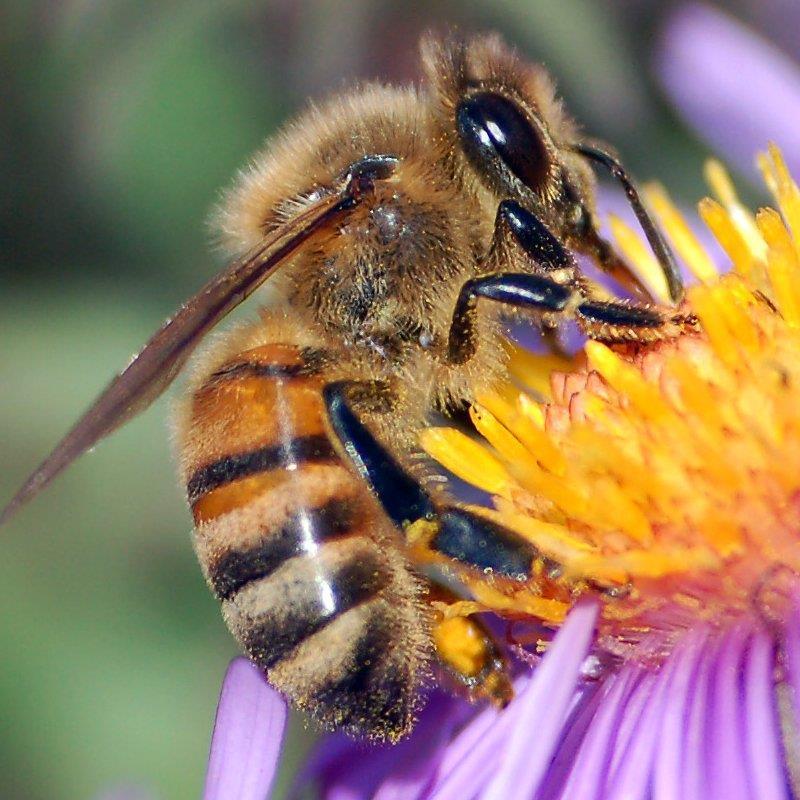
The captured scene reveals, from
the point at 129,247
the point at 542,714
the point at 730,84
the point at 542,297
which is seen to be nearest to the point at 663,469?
the point at 542,297

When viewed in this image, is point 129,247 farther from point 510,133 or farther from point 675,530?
point 675,530

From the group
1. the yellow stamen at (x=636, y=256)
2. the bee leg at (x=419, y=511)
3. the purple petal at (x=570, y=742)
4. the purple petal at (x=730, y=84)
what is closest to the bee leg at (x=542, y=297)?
the bee leg at (x=419, y=511)

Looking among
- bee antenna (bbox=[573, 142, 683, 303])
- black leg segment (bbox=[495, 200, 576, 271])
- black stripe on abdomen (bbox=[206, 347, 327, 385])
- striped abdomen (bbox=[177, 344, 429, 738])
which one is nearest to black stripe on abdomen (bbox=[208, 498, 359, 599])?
striped abdomen (bbox=[177, 344, 429, 738])

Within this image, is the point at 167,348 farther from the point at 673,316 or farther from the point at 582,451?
the point at 673,316

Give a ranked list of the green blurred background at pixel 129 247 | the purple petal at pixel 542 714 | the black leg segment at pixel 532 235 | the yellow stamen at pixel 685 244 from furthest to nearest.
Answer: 1. the green blurred background at pixel 129 247
2. the yellow stamen at pixel 685 244
3. the black leg segment at pixel 532 235
4. the purple petal at pixel 542 714

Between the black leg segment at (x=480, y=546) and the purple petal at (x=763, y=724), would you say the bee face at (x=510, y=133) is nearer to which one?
the black leg segment at (x=480, y=546)

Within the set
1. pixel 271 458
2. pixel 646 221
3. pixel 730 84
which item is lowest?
pixel 271 458

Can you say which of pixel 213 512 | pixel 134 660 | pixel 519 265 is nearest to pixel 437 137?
pixel 519 265
